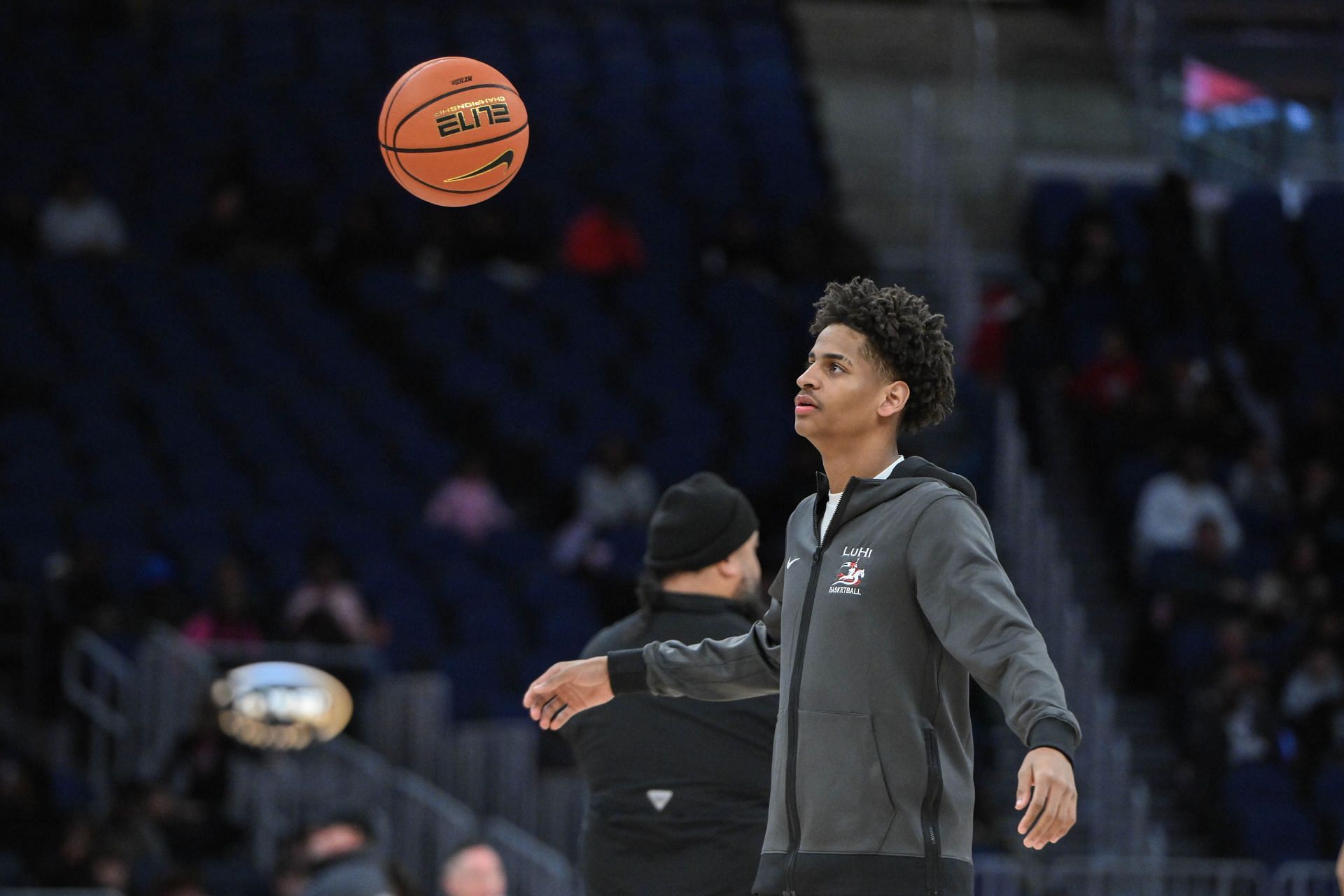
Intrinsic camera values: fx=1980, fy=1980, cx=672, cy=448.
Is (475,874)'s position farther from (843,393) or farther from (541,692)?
(843,393)

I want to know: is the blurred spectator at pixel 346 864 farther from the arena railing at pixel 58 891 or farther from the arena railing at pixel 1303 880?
the arena railing at pixel 1303 880

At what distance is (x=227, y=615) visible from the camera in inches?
470

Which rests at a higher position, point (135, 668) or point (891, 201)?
point (891, 201)

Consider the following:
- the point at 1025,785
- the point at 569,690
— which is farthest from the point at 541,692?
the point at 1025,785

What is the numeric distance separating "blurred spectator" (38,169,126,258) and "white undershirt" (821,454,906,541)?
12775 millimetres

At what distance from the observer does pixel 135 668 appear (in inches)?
457

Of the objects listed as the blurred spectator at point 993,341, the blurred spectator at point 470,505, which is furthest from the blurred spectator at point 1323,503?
the blurred spectator at point 470,505

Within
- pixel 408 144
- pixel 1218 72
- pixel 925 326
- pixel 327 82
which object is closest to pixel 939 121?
pixel 1218 72

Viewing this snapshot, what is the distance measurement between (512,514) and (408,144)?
924 cm

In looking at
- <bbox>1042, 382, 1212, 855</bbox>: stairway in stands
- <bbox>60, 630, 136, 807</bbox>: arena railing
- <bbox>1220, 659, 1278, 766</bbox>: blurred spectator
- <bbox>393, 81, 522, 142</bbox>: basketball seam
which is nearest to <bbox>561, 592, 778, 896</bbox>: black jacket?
<bbox>393, 81, 522, 142</bbox>: basketball seam

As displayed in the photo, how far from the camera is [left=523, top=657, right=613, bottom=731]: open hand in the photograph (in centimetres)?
444

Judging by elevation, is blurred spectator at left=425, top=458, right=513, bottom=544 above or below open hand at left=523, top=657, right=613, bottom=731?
above

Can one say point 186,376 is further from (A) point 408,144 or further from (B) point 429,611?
(A) point 408,144

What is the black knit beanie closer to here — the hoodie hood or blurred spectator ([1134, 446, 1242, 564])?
the hoodie hood
